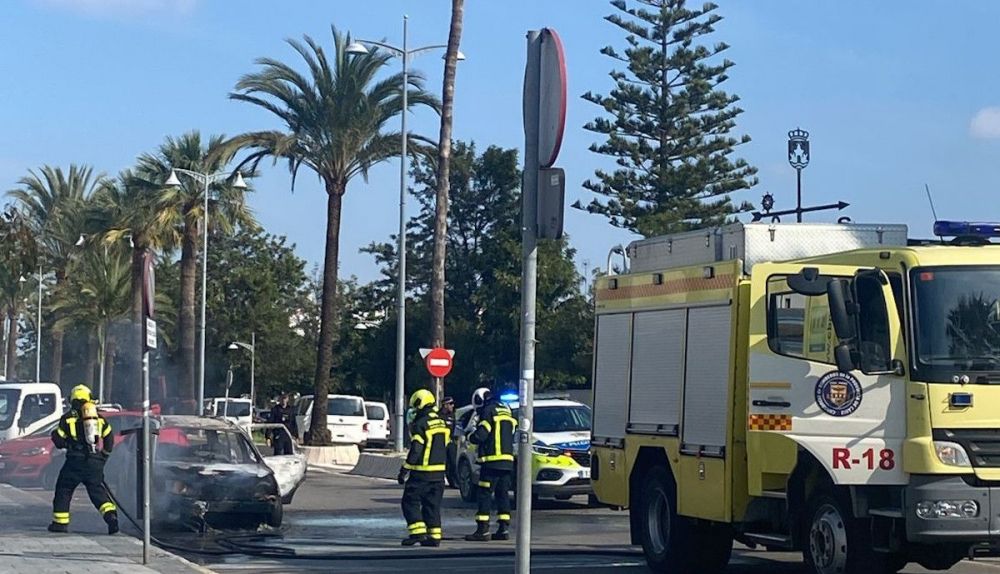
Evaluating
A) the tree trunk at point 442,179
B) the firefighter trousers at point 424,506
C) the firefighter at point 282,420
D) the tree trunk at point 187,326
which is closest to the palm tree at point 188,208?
the tree trunk at point 187,326

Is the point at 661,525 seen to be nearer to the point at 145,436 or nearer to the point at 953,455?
the point at 953,455

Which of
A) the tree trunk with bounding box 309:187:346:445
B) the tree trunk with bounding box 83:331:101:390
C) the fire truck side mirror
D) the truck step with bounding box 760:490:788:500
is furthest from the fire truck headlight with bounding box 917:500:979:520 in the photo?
the tree trunk with bounding box 83:331:101:390

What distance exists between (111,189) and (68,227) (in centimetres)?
522

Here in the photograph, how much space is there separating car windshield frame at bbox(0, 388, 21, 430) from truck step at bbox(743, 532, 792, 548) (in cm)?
2261

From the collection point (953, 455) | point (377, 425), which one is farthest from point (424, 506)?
point (377, 425)

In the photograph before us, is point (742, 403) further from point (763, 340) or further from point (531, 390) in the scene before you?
point (531, 390)

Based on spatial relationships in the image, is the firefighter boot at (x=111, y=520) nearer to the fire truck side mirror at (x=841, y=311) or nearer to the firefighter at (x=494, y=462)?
the firefighter at (x=494, y=462)

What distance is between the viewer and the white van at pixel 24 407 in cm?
3119

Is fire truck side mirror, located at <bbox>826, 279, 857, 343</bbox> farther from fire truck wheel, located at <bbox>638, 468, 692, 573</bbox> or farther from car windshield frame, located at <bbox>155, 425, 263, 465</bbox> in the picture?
car windshield frame, located at <bbox>155, 425, 263, 465</bbox>

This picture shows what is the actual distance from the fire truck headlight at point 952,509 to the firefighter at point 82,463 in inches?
373

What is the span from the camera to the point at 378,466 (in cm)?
3256

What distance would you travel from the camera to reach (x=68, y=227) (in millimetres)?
58438

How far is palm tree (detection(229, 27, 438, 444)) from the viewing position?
38.7 metres

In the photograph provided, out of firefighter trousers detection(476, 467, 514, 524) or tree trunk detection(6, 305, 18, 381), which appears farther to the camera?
tree trunk detection(6, 305, 18, 381)
